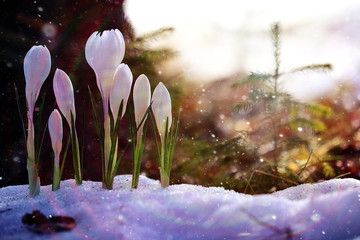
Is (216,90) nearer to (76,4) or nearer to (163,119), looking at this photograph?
(76,4)

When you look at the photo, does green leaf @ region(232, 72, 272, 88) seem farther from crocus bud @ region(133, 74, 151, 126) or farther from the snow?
the snow

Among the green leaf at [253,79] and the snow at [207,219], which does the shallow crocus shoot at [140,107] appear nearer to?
the snow at [207,219]

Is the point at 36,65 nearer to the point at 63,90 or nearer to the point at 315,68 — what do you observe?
the point at 63,90

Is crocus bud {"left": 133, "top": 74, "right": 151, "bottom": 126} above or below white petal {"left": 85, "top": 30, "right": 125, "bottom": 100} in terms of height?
below

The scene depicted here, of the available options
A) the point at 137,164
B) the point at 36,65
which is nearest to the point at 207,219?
the point at 137,164

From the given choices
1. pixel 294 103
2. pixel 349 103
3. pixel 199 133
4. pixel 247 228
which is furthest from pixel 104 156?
pixel 349 103

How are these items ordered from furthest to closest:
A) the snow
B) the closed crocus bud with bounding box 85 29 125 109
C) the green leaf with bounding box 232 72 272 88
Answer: the green leaf with bounding box 232 72 272 88
the closed crocus bud with bounding box 85 29 125 109
the snow

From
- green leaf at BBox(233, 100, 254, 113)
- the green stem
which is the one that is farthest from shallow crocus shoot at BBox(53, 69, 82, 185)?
green leaf at BBox(233, 100, 254, 113)
